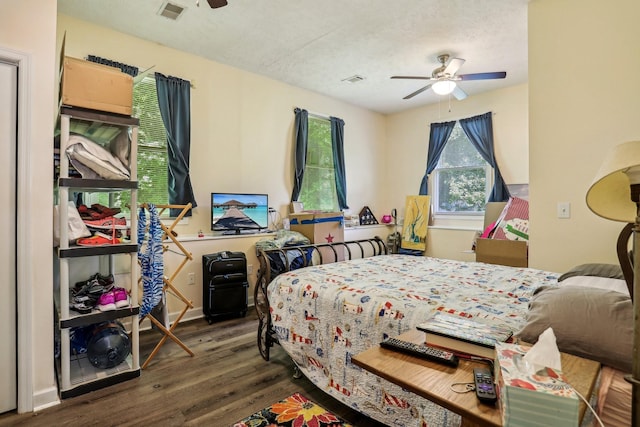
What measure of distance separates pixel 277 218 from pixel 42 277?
2.81m

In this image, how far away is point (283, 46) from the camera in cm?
359

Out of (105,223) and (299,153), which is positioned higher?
(299,153)

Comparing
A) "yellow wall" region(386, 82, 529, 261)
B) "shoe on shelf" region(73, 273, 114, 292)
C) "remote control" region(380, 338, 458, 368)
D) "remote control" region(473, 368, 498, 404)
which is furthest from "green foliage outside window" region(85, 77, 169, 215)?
"yellow wall" region(386, 82, 529, 261)

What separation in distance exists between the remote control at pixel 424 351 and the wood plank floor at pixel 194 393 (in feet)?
3.54

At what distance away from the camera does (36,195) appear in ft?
6.69

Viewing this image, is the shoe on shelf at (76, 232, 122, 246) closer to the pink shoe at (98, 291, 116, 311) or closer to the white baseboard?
the pink shoe at (98, 291, 116, 311)

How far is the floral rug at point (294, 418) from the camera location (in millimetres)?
1633

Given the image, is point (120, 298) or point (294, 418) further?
point (120, 298)

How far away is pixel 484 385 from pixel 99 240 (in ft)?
7.98

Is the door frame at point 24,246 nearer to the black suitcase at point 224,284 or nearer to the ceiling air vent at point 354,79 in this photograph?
the black suitcase at point 224,284

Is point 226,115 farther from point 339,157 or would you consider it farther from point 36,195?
point 36,195

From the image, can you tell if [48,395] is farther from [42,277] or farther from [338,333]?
[338,333]

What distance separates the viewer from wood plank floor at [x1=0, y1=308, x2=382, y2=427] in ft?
6.33

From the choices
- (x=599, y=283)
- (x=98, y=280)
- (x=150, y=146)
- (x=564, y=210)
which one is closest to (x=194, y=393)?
(x=98, y=280)
